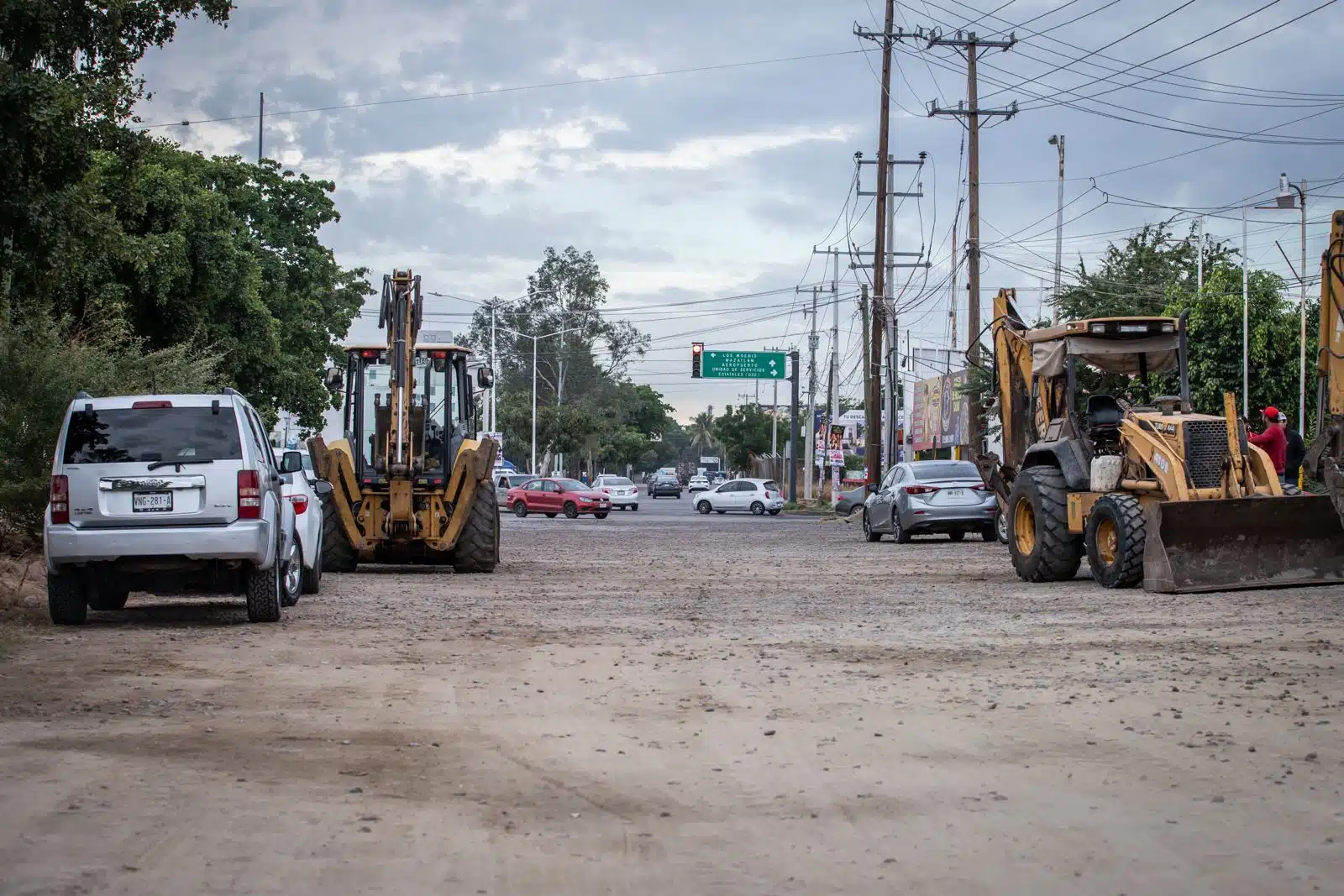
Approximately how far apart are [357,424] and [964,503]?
13.1 m

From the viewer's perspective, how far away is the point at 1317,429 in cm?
1605

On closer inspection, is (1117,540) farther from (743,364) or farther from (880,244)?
(743,364)

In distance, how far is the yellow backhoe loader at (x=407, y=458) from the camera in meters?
21.2

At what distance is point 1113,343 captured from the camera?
64.4ft

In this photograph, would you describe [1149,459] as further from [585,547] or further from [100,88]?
[585,547]

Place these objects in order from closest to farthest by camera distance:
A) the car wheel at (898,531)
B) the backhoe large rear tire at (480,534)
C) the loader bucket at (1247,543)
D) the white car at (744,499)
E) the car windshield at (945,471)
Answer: the loader bucket at (1247,543)
the backhoe large rear tire at (480,534)
the car windshield at (945,471)
the car wheel at (898,531)
the white car at (744,499)

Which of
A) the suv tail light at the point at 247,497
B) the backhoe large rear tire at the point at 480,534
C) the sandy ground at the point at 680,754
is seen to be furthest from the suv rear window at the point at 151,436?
the backhoe large rear tire at the point at 480,534

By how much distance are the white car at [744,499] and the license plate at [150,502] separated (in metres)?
51.7

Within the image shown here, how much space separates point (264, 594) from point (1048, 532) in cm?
958

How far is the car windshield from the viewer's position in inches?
1228

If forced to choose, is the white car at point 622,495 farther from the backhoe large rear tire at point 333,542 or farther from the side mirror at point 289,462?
the side mirror at point 289,462

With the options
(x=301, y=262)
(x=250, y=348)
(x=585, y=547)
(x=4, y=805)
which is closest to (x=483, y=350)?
(x=301, y=262)

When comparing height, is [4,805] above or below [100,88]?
below

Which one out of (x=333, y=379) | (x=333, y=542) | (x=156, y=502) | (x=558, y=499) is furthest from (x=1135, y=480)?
(x=558, y=499)
